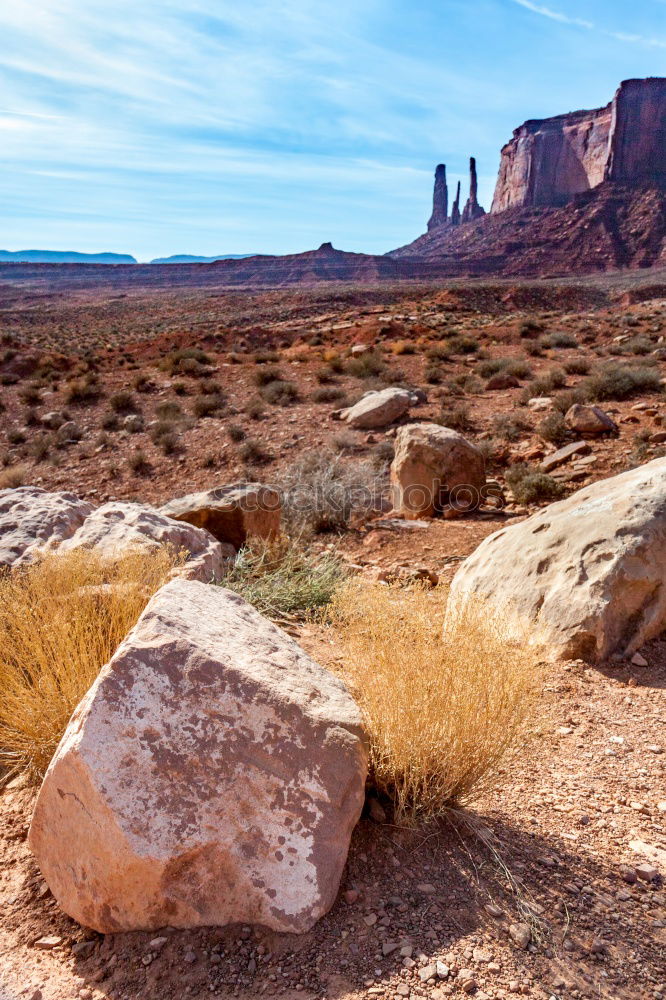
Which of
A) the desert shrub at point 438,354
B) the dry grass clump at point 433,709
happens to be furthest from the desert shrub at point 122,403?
the dry grass clump at point 433,709

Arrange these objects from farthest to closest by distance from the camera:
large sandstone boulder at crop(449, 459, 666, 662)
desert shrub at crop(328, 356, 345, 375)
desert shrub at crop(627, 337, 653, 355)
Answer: desert shrub at crop(328, 356, 345, 375) < desert shrub at crop(627, 337, 653, 355) < large sandstone boulder at crop(449, 459, 666, 662)

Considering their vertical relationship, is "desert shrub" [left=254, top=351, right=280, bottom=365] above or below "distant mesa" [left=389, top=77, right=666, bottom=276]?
below

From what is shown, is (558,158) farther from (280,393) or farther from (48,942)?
(48,942)

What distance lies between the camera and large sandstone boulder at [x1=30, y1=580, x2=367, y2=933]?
1.84 metres

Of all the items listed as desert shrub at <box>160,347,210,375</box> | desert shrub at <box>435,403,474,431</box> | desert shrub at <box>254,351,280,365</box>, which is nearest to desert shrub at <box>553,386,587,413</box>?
desert shrub at <box>435,403,474,431</box>

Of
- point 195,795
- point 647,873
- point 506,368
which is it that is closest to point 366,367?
point 506,368

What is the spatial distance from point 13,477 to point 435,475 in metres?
6.65

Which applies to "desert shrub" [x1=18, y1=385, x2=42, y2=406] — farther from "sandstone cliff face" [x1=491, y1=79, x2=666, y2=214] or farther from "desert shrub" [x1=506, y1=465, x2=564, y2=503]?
"sandstone cliff face" [x1=491, y1=79, x2=666, y2=214]

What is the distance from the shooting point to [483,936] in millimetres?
1845

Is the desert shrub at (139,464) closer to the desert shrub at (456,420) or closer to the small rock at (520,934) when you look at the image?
the desert shrub at (456,420)

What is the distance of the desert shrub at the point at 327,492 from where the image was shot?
25.3 feet

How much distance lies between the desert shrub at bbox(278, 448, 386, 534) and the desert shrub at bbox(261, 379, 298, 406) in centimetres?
400

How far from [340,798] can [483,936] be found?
53cm

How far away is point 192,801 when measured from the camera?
187 centimetres
